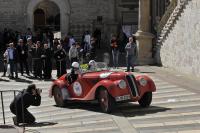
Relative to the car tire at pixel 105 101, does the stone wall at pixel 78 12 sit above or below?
above

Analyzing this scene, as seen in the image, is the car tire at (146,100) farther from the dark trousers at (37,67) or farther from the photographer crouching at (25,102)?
the dark trousers at (37,67)

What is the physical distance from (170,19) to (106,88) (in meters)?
11.5

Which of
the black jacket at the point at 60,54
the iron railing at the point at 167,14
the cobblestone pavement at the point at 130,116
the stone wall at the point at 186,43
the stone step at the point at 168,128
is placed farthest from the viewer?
the iron railing at the point at 167,14

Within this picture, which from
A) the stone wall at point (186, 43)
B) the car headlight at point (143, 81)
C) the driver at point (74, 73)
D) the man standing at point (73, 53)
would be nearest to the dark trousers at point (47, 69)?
the man standing at point (73, 53)

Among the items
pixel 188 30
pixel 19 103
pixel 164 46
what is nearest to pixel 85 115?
pixel 19 103

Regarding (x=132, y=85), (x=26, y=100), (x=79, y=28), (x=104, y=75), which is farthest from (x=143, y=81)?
(x=79, y=28)

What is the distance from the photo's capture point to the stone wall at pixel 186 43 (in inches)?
838

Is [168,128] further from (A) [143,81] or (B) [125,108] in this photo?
(B) [125,108]

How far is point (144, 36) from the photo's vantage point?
26.3 meters

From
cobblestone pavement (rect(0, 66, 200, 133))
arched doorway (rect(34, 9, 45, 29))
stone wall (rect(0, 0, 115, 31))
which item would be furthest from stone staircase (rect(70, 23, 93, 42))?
cobblestone pavement (rect(0, 66, 200, 133))

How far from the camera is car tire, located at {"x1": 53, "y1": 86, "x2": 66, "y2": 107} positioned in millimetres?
17000

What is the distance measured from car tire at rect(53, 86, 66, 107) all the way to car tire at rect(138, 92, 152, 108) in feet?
8.48

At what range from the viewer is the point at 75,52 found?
24047 millimetres

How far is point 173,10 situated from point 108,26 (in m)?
11.5
